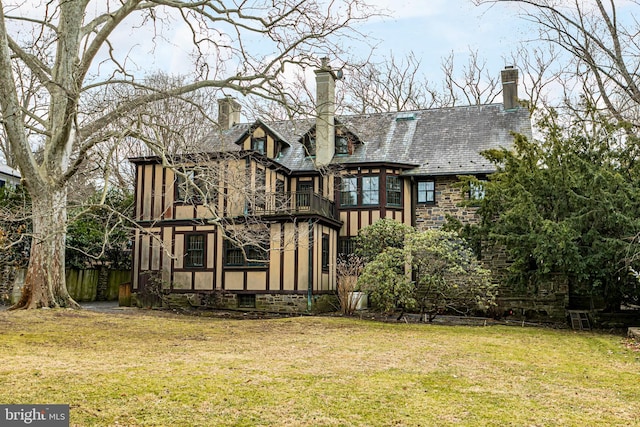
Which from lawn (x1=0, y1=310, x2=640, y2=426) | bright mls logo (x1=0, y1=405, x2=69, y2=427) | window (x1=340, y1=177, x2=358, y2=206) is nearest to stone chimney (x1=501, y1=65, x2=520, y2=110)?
window (x1=340, y1=177, x2=358, y2=206)

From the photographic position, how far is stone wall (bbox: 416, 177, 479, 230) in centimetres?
2034

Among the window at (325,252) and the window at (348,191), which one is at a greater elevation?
the window at (348,191)

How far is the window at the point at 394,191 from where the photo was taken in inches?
805

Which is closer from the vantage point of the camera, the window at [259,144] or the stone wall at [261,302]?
the stone wall at [261,302]

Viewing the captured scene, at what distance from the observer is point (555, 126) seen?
49.5 ft

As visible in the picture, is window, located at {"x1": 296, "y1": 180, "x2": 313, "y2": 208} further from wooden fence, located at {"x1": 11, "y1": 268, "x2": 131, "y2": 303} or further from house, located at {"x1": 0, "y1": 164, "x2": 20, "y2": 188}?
house, located at {"x1": 0, "y1": 164, "x2": 20, "y2": 188}

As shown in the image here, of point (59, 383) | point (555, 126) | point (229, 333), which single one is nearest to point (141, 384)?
point (59, 383)

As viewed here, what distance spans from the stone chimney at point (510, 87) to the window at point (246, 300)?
11632 mm

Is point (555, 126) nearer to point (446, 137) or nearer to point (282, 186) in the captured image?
point (446, 137)

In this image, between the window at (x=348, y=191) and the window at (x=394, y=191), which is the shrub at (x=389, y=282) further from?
the window at (x=348, y=191)

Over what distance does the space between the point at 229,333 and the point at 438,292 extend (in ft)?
20.1

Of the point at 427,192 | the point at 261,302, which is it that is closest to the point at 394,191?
the point at 427,192

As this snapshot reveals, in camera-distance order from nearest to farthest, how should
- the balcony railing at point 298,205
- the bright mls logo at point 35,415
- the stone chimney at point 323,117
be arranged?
1. the bright mls logo at point 35,415
2. the balcony railing at point 298,205
3. the stone chimney at point 323,117

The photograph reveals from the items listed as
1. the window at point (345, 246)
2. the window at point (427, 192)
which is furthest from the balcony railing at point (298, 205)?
the window at point (427, 192)
